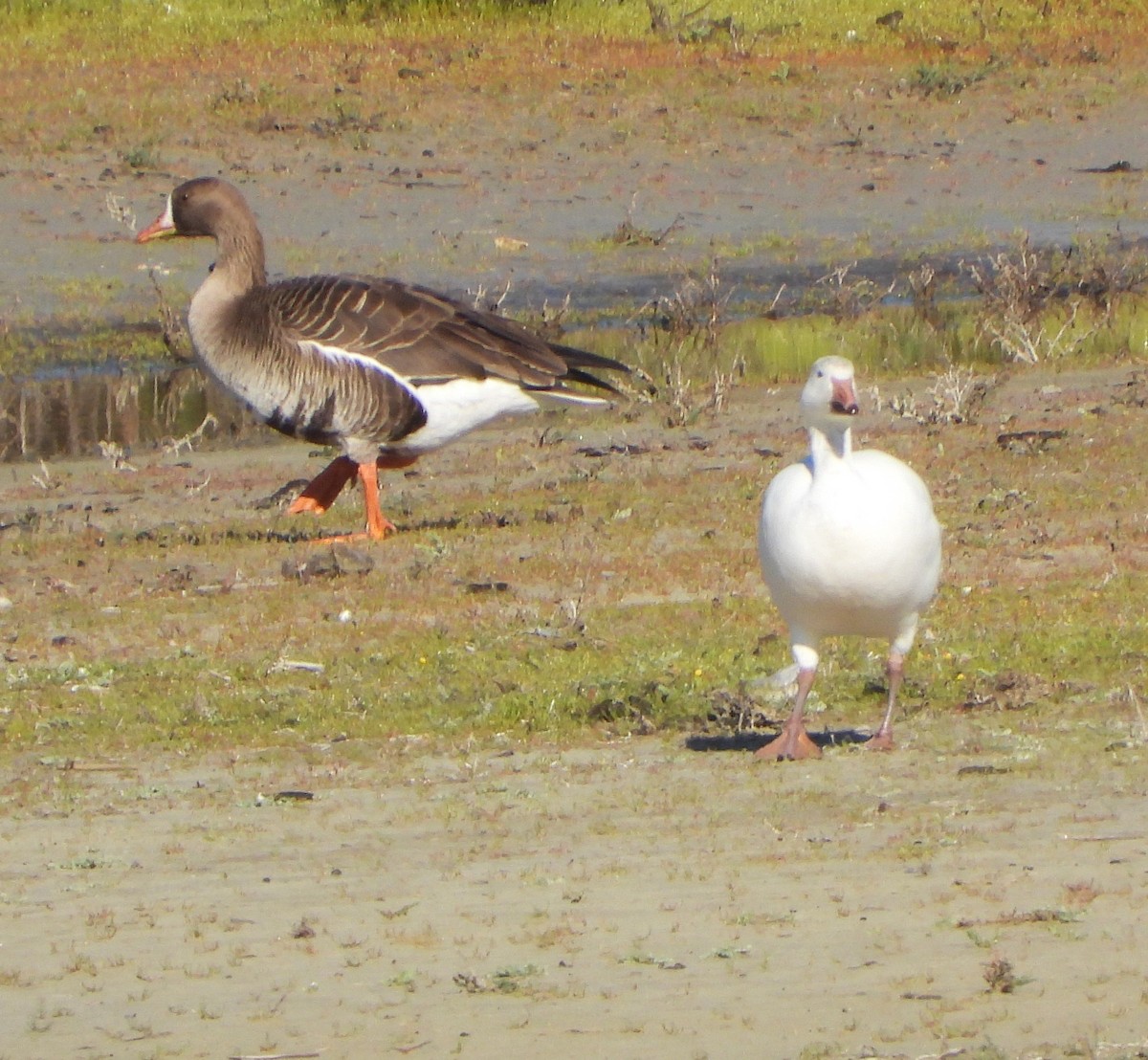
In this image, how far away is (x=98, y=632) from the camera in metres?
7.98

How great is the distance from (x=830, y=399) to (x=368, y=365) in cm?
453

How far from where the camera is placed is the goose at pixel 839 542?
18.4 ft

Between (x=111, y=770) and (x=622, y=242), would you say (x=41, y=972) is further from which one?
(x=622, y=242)

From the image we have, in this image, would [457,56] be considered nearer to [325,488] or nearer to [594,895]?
[325,488]

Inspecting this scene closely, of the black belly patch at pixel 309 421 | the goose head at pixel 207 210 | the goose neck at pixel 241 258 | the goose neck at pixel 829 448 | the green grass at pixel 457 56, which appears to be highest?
the green grass at pixel 457 56

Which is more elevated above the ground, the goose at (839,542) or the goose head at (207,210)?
the goose head at (207,210)

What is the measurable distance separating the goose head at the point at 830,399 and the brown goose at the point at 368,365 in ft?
13.8

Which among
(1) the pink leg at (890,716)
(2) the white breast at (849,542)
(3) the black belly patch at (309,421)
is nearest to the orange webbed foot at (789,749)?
(1) the pink leg at (890,716)

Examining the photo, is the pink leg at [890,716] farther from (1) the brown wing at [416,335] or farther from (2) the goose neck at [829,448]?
(1) the brown wing at [416,335]

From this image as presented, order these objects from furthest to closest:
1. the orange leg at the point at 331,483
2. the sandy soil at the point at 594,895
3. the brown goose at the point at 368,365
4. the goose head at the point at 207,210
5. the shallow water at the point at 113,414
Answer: the shallow water at the point at 113,414, the goose head at the point at 207,210, the orange leg at the point at 331,483, the brown goose at the point at 368,365, the sandy soil at the point at 594,895

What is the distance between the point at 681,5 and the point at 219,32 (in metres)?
6.34

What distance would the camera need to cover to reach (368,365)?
394 inches

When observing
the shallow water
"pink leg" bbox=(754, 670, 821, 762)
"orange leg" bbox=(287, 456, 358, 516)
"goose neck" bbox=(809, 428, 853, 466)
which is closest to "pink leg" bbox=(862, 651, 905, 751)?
"pink leg" bbox=(754, 670, 821, 762)

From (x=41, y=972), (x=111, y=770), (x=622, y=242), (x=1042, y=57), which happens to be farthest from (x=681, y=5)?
(x=41, y=972)
